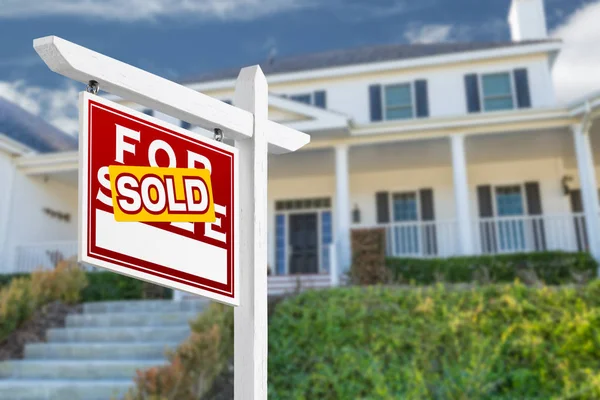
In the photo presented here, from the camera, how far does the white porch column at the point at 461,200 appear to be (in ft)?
36.8

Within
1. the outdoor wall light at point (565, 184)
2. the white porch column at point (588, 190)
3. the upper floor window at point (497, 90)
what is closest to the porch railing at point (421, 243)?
the white porch column at point (588, 190)

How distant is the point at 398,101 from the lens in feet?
47.7

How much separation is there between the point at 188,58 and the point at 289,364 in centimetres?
1665

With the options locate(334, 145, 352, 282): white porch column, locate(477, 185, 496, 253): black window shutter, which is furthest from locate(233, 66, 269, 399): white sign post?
locate(477, 185, 496, 253): black window shutter

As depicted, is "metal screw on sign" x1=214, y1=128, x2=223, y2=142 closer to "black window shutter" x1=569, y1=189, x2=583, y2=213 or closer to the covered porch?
the covered porch

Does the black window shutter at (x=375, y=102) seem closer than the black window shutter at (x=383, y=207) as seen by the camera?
No

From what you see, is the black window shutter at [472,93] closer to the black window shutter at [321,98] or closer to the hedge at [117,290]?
the black window shutter at [321,98]

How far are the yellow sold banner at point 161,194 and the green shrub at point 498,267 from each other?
870 centimetres

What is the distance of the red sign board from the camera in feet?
5.08

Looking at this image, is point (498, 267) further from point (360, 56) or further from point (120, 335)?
point (360, 56)

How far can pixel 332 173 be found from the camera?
14.3 metres

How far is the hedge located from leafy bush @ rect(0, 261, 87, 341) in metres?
1.56

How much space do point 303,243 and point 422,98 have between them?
493 cm

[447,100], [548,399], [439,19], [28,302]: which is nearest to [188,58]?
[439,19]
